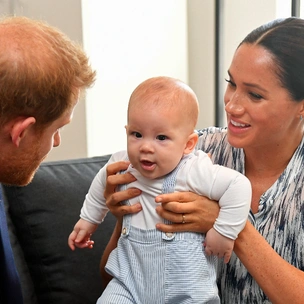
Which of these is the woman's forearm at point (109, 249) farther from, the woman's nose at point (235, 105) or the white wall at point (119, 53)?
the white wall at point (119, 53)

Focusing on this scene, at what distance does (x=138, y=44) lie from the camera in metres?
3.43

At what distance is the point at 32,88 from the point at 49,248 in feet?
2.87

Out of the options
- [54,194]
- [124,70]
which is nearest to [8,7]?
[124,70]

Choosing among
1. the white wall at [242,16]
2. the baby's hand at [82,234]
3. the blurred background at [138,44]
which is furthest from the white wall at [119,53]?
the baby's hand at [82,234]

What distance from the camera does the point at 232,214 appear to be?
1496mm

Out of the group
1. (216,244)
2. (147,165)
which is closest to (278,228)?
(216,244)

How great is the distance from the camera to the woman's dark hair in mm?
1677

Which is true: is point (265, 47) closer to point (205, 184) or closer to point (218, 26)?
point (205, 184)

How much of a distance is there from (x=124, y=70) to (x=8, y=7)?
755 millimetres

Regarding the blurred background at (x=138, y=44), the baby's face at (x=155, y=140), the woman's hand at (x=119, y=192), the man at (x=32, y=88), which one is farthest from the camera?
the blurred background at (x=138, y=44)

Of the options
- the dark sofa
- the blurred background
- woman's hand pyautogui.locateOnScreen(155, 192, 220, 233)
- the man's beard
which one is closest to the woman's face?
woman's hand pyautogui.locateOnScreen(155, 192, 220, 233)

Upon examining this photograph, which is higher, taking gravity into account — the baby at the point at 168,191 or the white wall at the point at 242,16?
the white wall at the point at 242,16

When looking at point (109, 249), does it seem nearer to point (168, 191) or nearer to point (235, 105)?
point (168, 191)

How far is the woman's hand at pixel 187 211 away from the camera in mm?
1506
